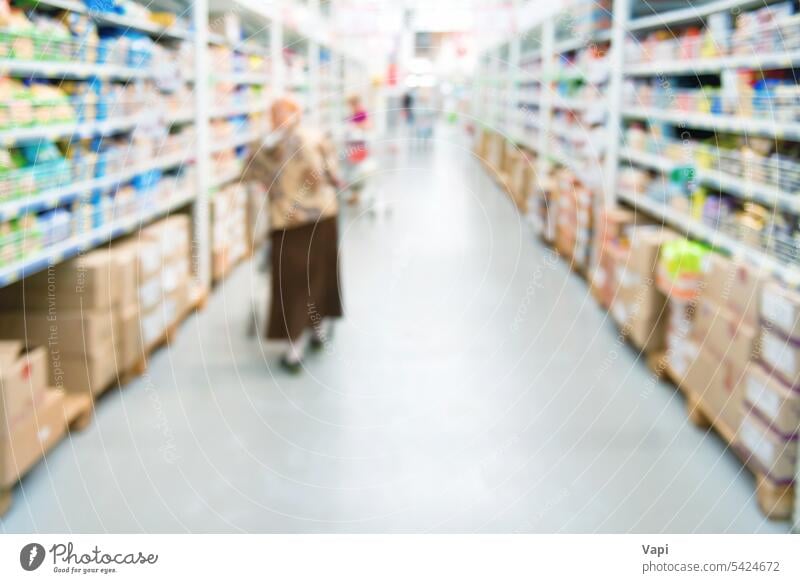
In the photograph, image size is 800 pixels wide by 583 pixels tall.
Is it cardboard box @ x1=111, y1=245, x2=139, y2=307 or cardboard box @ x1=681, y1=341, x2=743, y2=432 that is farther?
cardboard box @ x1=111, y1=245, x2=139, y2=307

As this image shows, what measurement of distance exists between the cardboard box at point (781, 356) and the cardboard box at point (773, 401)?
3 centimetres

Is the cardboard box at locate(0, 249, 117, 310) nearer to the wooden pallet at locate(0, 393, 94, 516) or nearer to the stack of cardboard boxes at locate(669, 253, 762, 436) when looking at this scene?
the wooden pallet at locate(0, 393, 94, 516)

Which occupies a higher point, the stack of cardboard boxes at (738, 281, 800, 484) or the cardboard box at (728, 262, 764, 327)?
the cardboard box at (728, 262, 764, 327)

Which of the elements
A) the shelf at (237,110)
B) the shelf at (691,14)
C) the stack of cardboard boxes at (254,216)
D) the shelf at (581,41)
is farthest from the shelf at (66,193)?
the shelf at (581,41)

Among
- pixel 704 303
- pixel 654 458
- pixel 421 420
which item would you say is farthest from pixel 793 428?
pixel 421 420

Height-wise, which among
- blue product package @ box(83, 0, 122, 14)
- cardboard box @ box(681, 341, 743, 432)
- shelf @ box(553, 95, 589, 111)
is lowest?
cardboard box @ box(681, 341, 743, 432)

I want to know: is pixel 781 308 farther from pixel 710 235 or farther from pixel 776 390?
pixel 710 235

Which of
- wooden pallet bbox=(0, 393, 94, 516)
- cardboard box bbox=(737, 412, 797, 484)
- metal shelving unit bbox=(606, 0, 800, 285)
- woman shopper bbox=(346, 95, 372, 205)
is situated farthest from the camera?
woman shopper bbox=(346, 95, 372, 205)

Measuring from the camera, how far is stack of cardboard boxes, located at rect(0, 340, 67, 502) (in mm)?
2588

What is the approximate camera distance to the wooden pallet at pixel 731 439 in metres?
2.67

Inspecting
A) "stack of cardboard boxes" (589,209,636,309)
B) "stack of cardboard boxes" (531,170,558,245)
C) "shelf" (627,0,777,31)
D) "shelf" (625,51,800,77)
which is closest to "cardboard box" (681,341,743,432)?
"shelf" (625,51,800,77)

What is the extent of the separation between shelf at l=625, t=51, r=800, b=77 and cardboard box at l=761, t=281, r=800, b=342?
39.2 inches

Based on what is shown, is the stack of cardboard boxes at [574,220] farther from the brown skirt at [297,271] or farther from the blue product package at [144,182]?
the blue product package at [144,182]

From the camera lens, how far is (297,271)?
412 cm
